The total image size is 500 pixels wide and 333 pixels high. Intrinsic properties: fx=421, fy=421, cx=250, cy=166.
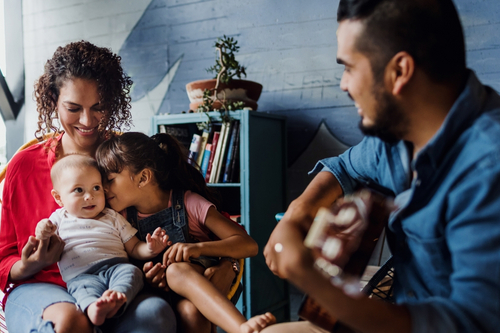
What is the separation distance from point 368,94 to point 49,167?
4.06ft

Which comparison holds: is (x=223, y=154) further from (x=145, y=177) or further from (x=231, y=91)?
(x=145, y=177)

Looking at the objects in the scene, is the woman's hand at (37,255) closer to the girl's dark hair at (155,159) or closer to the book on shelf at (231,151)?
the girl's dark hair at (155,159)

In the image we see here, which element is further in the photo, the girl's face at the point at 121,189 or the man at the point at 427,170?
the girl's face at the point at 121,189

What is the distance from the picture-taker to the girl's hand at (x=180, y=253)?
136cm

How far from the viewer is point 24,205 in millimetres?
1539

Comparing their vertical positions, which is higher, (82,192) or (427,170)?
(427,170)

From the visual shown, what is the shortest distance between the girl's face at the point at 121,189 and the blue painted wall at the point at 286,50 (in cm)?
164

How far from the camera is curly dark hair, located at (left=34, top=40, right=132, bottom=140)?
158 cm

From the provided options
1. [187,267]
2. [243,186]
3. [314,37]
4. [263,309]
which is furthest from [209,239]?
[314,37]

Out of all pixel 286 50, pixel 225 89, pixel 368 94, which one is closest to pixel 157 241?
pixel 368 94

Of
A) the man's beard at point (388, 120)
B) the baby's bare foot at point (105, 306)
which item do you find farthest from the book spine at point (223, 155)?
the man's beard at point (388, 120)

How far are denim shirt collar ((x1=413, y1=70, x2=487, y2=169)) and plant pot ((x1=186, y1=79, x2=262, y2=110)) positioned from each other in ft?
6.07

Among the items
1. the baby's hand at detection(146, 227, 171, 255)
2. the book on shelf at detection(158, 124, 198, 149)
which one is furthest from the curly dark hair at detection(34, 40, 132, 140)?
the book on shelf at detection(158, 124, 198, 149)

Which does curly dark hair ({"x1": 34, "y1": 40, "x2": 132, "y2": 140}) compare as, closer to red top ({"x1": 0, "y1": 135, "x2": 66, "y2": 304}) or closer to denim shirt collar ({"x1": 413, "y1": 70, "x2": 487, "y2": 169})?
red top ({"x1": 0, "y1": 135, "x2": 66, "y2": 304})
